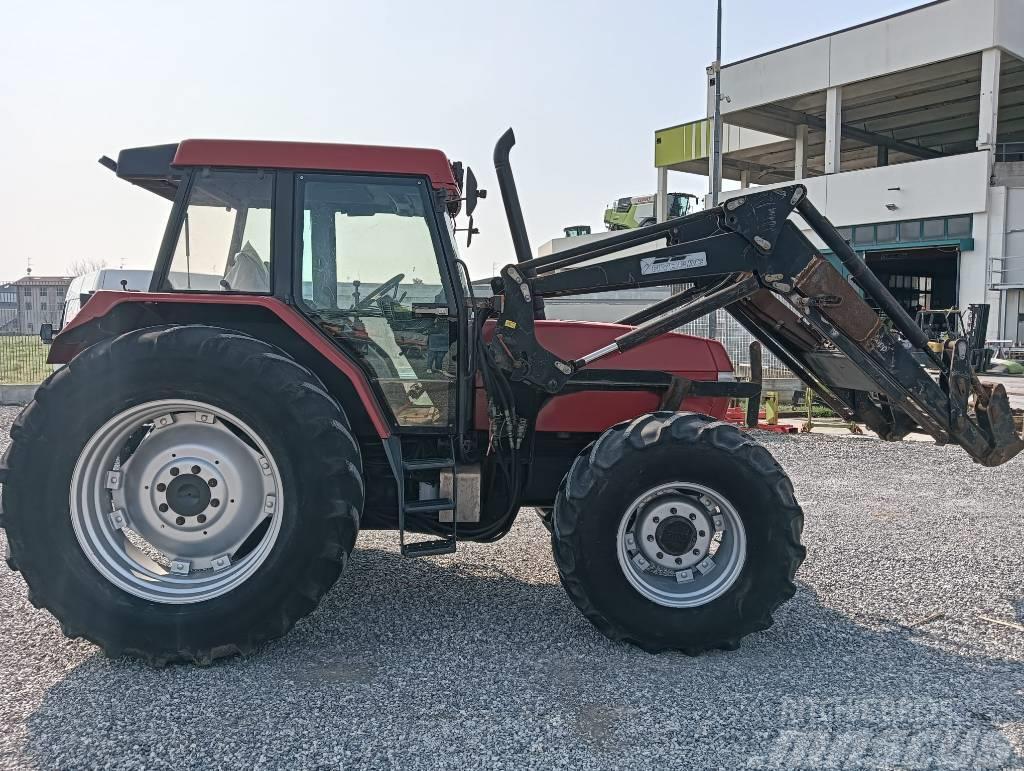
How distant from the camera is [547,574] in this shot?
16.9ft

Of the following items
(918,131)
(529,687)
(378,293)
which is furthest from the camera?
(918,131)

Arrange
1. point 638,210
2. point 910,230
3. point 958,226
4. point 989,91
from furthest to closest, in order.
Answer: point 638,210
point 910,230
point 958,226
point 989,91

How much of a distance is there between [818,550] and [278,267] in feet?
13.8

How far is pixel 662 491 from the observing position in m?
4.03

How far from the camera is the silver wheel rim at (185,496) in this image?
3.85 metres

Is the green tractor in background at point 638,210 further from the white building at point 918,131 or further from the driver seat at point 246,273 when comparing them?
the driver seat at point 246,273

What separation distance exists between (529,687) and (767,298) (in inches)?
99.6

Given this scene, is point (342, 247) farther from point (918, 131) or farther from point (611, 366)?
point (918, 131)

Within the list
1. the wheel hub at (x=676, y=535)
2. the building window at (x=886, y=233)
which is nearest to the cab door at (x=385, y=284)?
the wheel hub at (x=676, y=535)

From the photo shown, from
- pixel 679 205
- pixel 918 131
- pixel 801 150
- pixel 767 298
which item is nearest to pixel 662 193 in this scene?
pixel 679 205

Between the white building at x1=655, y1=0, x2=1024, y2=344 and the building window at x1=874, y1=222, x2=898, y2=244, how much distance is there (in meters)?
0.04

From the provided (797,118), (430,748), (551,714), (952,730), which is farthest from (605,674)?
(797,118)

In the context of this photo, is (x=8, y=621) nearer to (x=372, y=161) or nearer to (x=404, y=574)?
(x=404, y=574)

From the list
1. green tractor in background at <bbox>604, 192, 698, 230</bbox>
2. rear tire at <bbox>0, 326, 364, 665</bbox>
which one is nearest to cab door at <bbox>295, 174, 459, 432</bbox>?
rear tire at <bbox>0, 326, 364, 665</bbox>
